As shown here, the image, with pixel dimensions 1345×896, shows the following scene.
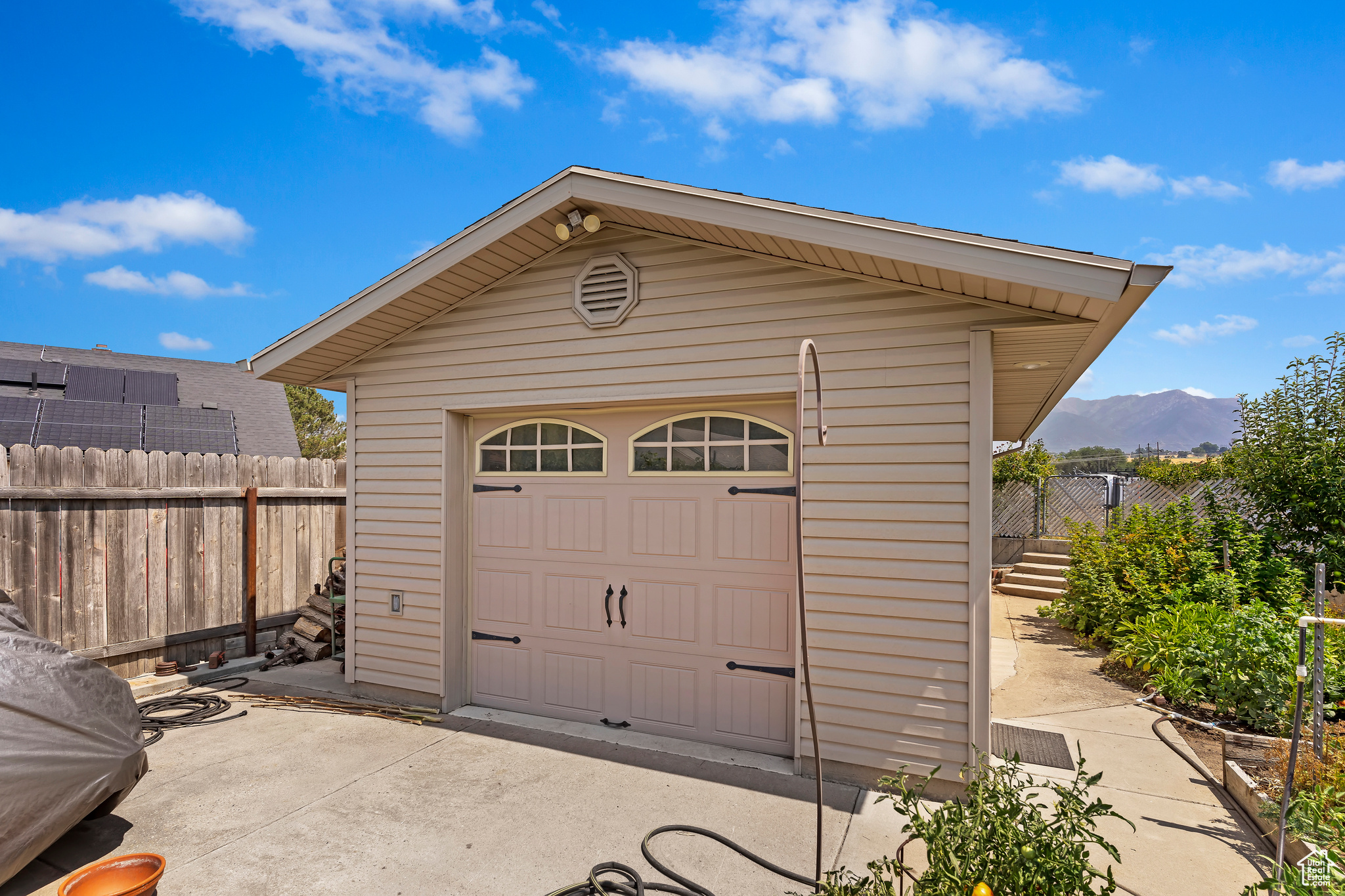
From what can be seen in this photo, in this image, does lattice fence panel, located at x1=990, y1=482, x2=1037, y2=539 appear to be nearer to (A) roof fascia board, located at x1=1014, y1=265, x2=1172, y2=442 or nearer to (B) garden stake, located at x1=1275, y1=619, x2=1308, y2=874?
(A) roof fascia board, located at x1=1014, y1=265, x2=1172, y2=442

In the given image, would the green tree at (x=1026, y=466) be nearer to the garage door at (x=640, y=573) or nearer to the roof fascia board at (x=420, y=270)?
the garage door at (x=640, y=573)

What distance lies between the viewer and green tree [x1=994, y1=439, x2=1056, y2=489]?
13648 mm

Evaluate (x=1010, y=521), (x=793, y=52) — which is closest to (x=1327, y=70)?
(x=1010, y=521)

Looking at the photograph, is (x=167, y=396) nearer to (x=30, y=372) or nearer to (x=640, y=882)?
(x=30, y=372)

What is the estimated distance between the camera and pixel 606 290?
4.54 metres

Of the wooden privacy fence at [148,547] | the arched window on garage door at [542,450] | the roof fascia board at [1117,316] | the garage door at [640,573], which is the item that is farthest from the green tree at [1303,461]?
the wooden privacy fence at [148,547]

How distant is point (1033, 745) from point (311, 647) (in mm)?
6668

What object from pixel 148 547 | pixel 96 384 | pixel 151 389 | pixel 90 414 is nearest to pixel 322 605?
pixel 148 547

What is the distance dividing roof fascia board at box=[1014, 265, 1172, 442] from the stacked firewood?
280 inches


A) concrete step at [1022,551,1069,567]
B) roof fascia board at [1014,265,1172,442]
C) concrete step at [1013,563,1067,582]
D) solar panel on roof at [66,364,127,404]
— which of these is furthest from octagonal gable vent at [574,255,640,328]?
solar panel on roof at [66,364,127,404]

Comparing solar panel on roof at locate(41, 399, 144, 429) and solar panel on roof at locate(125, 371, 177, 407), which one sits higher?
solar panel on roof at locate(125, 371, 177, 407)

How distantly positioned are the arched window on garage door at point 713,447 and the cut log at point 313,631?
4.32 meters

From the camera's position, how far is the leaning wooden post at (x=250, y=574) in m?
6.48

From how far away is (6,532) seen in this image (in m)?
4.88
